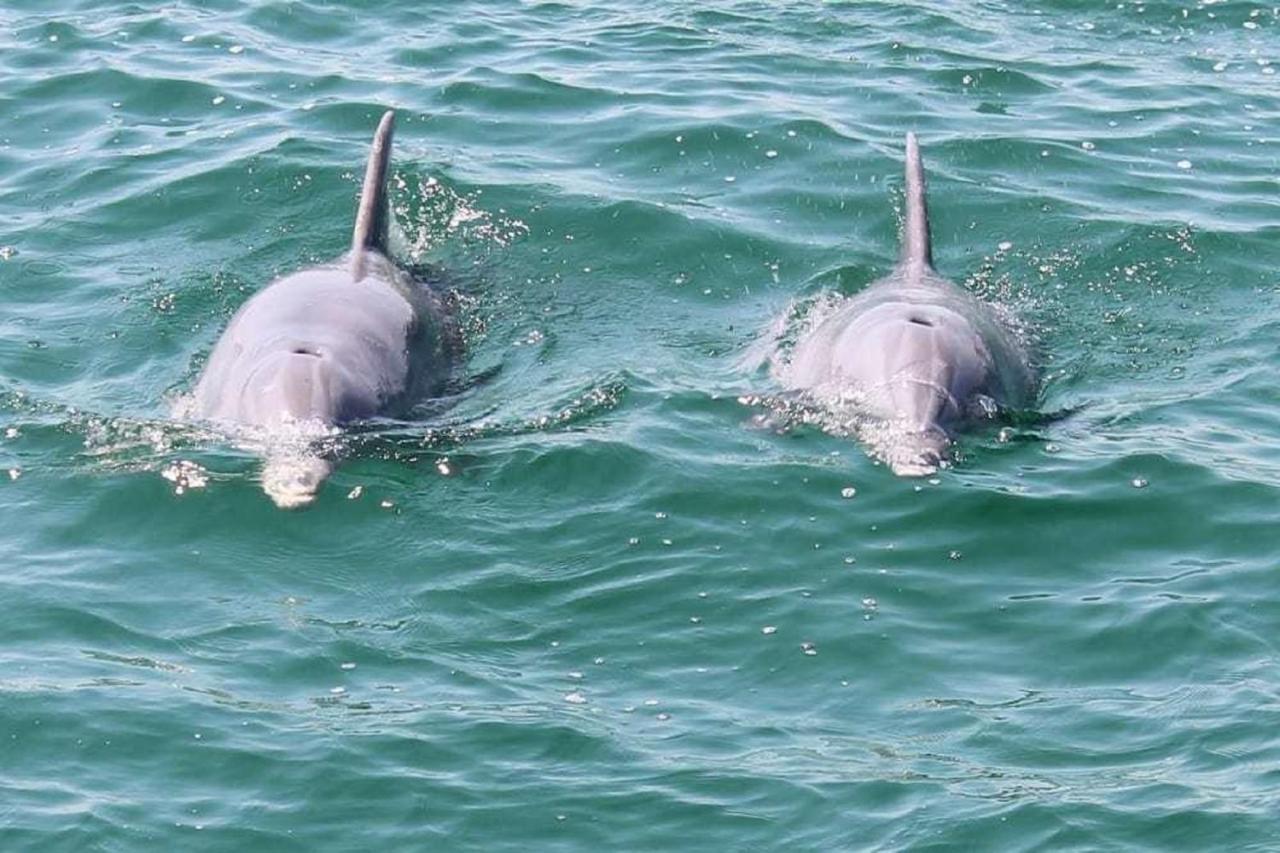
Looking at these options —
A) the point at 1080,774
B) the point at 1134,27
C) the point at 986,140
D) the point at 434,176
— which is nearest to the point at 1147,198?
the point at 986,140

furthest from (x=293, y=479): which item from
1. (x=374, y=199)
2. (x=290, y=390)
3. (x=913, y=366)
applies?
(x=913, y=366)

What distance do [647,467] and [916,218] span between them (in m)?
3.99

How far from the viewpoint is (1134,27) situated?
1017 inches

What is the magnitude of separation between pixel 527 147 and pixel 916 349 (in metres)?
6.78

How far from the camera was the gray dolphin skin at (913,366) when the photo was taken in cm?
1645

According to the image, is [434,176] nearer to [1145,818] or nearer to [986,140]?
[986,140]

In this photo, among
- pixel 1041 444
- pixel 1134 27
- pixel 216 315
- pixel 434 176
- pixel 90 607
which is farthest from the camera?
pixel 1134 27

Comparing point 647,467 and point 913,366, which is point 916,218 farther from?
point 647,467

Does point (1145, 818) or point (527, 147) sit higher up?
point (527, 147)

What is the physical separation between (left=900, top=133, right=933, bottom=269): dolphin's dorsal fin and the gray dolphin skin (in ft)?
1.01

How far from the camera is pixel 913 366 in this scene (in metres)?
16.9

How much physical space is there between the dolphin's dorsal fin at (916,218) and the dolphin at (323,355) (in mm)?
3789

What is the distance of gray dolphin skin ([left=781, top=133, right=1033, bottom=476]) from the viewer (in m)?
16.5

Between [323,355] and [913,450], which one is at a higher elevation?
[323,355]
